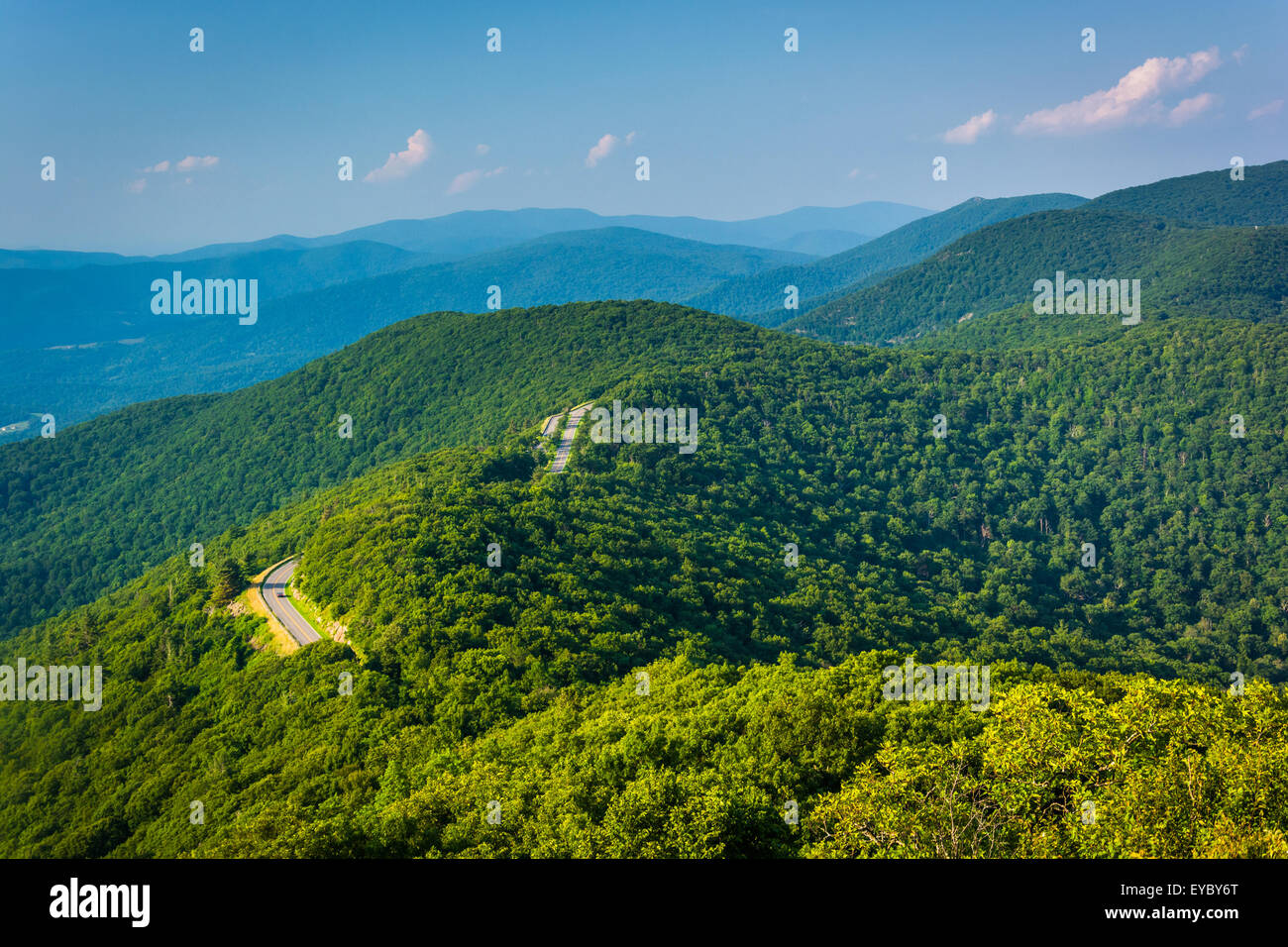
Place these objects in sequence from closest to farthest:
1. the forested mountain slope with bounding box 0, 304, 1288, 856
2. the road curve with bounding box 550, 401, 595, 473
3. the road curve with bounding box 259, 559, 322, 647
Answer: the forested mountain slope with bounding box 0, 304, 1288, 856, the road curve with bounding box 259, 559, 322, 647, the road curve with bounding box 550, 401, 595, 473

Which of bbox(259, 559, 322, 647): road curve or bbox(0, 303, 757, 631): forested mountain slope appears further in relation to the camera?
bbox(0, 303, 757, 631): forested mountain slope

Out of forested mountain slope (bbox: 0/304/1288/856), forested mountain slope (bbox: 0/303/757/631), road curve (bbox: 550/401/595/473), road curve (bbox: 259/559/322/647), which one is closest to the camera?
forested mountain slope (bbox: 0/304/1288/856)

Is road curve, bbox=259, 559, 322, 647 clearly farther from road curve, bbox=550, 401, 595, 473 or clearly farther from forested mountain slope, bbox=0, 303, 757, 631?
forested mountain slope, bbox=0, 303, 757, 631

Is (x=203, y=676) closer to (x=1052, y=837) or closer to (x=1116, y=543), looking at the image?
(x=1052, y=837)

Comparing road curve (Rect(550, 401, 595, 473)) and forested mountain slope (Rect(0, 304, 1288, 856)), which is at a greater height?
road curve (Rect(550, 401, 595, 473))

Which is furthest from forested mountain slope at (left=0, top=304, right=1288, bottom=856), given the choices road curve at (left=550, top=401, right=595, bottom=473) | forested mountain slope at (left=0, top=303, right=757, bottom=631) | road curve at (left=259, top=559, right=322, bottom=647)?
forested mountain slope at (left=0, top=303, right=757, bottom=631)

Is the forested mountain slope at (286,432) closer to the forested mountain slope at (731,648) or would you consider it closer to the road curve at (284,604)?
the forested mountain slope at (731,648)

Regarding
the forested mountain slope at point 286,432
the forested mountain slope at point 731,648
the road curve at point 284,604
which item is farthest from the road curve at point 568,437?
the road curve at point 284,604
